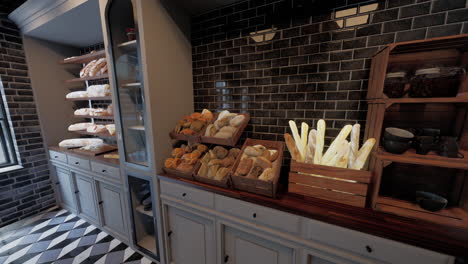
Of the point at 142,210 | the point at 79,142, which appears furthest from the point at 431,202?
the point at 79,142

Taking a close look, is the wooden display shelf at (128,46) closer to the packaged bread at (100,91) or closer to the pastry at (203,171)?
the packaged bread at (100,91)

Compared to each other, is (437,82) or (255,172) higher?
(437,82)

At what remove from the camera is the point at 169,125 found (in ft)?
4.70

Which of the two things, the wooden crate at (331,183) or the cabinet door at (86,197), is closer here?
the wooden crate at (331,183)

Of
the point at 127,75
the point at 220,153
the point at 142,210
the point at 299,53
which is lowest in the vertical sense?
the point at 142,210

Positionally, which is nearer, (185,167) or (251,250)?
(251,250)

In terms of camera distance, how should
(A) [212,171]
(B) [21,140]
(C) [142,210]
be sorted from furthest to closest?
1. (B) [21,140]
2. (C) [142,210]
3. (A) [212,171]

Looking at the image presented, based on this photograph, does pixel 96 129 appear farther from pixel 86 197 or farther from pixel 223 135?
pixel 223 135

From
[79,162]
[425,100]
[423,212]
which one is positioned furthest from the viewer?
[79,162]

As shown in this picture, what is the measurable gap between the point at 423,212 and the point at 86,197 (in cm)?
309

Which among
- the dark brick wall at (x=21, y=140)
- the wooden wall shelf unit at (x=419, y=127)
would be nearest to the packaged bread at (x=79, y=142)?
the dark brick wall at (x=21, y=140)

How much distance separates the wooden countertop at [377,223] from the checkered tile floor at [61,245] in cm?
159

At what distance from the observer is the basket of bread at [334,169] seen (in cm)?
90

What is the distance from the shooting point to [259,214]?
101cm
